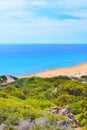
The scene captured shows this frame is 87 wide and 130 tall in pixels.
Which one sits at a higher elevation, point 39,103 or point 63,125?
point 63,125

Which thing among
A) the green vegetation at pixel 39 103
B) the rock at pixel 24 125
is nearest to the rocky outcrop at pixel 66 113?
the green vegetation at pixel 39 103

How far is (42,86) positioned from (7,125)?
12673 mm

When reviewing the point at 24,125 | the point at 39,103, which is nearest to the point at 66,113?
the point at 39,103

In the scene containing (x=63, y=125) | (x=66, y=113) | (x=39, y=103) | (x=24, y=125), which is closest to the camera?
(x=24, y=125)

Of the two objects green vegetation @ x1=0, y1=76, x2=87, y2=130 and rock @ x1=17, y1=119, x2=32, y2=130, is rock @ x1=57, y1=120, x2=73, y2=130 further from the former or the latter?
rock @ x1=17, y1=119, x2=32, y2=130

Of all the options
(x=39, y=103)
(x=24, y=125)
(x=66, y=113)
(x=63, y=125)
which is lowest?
(x=39, y=103)

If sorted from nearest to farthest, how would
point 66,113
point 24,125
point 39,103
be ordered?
point 24,125 → point 66,113 → point 39,103

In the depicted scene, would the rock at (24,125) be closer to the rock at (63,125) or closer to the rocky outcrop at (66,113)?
the rock at (63,125)

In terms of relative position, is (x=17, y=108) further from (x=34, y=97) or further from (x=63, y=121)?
(x=34, y=97)

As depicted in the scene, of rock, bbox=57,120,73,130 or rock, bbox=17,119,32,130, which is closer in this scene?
rock, bbox=17,119,32,130

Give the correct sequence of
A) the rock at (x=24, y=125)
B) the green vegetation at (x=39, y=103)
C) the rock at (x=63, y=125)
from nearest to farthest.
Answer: the rock at (x=24, y=125)
the rock at (x=63, y=125)
the green vegetation at (x=39, y=103)

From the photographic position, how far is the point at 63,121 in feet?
37.9

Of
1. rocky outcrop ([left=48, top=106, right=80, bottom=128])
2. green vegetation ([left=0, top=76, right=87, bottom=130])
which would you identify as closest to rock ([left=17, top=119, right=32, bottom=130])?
green vegetation ([left=0, top=76, right=87, bottom=130])

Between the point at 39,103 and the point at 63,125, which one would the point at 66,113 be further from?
the point at 39,103
